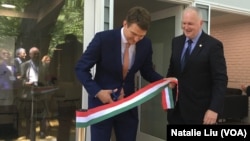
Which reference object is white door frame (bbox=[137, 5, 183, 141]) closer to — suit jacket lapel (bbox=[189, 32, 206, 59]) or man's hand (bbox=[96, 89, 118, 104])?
suit jacket lapel (bbox=[189, 32, 206, 59])

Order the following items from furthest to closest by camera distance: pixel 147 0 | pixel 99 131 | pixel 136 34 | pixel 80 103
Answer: pixel 147 0 → pixel 80 103 → pixel 99 131 → pixel 136 34

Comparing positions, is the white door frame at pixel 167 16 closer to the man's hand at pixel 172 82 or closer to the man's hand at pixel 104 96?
the man's hand at pixel 172 82

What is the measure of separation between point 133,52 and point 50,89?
193 cm

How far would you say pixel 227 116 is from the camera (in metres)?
8.23

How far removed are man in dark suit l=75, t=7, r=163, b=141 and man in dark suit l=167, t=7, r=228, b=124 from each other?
33cm

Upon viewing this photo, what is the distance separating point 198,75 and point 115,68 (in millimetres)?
690

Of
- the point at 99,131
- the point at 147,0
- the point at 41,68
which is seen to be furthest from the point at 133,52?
the point at 147,0

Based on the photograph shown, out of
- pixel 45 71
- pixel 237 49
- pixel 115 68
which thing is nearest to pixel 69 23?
pixel 45 71

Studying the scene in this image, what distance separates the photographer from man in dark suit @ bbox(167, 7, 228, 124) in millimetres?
2430

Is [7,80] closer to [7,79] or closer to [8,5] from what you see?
[7,79]

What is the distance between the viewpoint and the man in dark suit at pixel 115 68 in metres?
2.19

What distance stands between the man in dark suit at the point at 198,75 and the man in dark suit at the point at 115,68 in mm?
333

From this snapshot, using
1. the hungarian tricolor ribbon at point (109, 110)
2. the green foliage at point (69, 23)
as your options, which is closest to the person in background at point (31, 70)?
the green foliage at point (69, 23)

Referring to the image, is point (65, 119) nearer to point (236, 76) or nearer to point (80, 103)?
point (80, 103)
